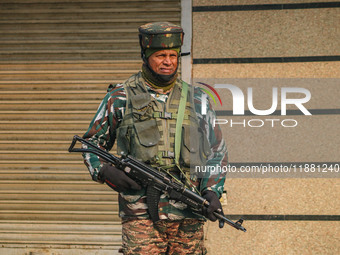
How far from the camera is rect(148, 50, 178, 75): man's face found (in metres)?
3.84

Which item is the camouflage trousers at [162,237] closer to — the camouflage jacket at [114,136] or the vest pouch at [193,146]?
the camouflage jacket at [114,136]

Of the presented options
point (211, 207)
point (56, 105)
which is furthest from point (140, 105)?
point (56, 105)

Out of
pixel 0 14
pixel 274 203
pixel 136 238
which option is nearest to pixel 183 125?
pixel 136 238

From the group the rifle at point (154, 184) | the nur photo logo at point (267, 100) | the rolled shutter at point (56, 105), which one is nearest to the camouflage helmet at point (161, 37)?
the rifle at point (154, 184)

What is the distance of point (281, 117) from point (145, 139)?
2449 millimetres

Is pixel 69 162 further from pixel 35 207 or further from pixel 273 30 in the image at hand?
pixel 273 30

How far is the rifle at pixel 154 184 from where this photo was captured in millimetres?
3760

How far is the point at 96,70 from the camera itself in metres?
6.14

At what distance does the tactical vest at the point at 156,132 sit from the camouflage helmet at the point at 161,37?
0.28 m

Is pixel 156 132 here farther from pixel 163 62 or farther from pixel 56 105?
pixel 56 105

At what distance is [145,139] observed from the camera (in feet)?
12.6

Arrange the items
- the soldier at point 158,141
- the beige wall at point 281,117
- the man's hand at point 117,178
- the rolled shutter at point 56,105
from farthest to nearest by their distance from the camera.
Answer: the rolled shutter at point 56,105 < the beige wall at point 281,117 < the soldier at point 158,141 < the man's hand at point 117,178

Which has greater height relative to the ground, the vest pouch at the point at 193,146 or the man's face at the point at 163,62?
the man's face at the point at 163,62

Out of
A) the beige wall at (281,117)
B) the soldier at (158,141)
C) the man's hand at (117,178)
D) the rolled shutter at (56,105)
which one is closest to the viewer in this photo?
the man's hand at (117,178)
